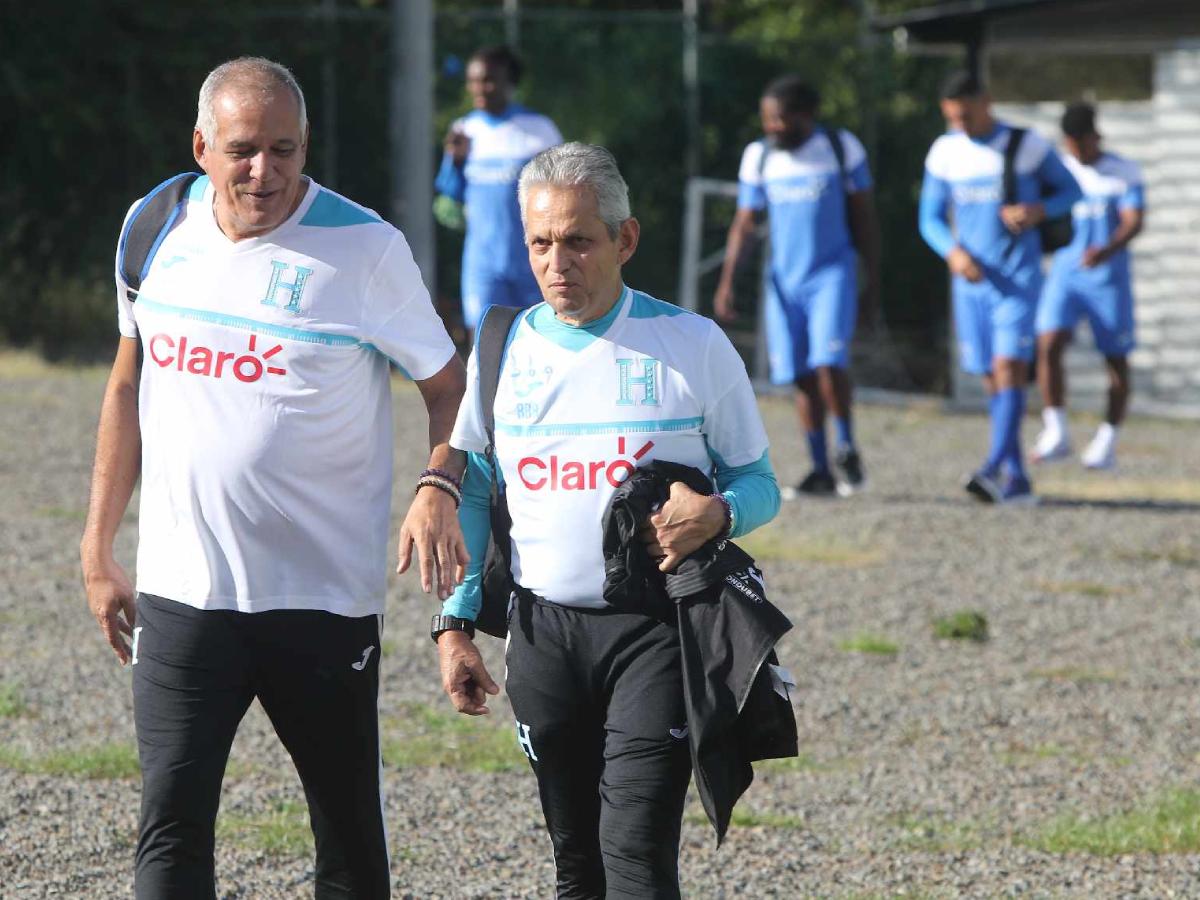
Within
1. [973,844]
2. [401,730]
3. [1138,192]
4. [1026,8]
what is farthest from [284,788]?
[1026,8]

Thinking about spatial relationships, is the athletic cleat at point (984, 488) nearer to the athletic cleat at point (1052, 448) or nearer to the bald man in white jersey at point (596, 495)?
the athletic cleat at point (1052, 448)

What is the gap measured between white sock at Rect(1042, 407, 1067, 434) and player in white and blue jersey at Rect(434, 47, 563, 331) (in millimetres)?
3503

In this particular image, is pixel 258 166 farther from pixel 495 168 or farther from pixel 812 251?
pixel 495 168

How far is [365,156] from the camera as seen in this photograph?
708 inches

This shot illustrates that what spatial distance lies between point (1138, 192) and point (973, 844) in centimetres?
891

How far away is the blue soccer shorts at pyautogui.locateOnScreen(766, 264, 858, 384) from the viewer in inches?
442

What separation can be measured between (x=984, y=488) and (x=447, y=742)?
575 centimetres

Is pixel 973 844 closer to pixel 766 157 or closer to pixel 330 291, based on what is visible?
pixel 330 291

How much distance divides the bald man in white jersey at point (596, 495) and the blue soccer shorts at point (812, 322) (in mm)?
7412

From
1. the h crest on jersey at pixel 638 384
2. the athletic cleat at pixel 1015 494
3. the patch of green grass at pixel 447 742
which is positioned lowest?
the athletic cleat at pixel 1015 494

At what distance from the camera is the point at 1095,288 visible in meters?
13.6

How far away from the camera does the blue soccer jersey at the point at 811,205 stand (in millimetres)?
11289

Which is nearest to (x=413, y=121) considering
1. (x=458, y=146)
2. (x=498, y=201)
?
(x=458, y=146)

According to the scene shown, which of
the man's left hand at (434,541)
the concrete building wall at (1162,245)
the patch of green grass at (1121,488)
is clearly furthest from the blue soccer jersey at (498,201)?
the man's left hand at (434,541)
